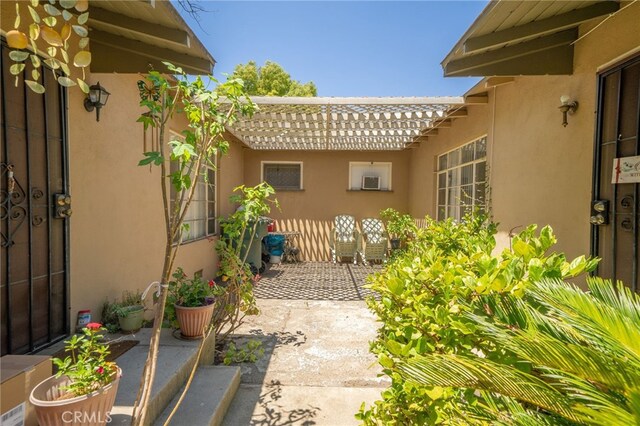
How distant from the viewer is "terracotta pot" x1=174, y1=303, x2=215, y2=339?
9.25 feet

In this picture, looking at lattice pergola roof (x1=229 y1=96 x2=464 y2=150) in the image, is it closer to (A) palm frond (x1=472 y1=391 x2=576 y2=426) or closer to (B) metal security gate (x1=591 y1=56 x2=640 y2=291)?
(B) metal security gate (x1=591 y1=56 x2=640 y2=291)

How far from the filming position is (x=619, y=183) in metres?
2.33

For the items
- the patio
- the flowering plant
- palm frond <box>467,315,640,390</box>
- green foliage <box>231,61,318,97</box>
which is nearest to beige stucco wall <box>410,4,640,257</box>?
palm frond <box>467,315,640,390</box>

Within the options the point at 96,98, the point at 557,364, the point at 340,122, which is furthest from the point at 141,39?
the point at 557,364

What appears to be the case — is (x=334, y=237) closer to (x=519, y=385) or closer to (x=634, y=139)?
(x=634, y=139)

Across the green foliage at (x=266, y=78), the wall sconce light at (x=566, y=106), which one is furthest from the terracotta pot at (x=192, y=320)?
the green foliage at (x=266, y=78)

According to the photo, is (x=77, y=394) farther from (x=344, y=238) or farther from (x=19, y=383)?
(x=344, y=238)

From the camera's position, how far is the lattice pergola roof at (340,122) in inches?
176

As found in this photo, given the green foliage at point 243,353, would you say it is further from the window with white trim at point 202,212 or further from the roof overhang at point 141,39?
the roof overhang at point 141,39

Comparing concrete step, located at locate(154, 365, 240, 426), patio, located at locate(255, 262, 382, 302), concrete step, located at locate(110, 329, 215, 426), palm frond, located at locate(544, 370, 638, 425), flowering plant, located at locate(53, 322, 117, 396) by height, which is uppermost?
palm frond, located at locate(544, 370, 638, 425)

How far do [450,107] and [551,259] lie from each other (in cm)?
375

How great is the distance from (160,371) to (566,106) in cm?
400

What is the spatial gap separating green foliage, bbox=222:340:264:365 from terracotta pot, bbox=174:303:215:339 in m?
0.39

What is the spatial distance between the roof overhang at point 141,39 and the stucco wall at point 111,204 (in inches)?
12.3
